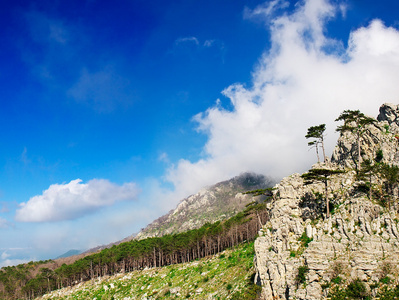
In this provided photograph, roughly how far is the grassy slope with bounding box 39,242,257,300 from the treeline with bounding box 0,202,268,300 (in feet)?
59.4

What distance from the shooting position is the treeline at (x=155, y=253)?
107 metres

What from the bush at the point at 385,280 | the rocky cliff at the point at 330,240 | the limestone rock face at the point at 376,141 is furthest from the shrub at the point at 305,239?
the limestone rock face at the point at 376,141

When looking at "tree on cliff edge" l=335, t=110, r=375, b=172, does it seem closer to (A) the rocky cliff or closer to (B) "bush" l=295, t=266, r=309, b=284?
(A) the rocky cliff

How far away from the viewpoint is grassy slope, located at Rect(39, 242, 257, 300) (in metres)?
48.9

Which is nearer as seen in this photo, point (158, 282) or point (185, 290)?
point (185, 290)

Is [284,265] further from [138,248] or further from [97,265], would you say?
[97,265]

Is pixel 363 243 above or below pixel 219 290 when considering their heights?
above

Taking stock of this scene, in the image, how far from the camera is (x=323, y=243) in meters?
35.6

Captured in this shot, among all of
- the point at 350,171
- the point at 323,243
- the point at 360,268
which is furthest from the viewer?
the point at 350,171

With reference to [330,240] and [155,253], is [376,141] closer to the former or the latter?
[330,240]

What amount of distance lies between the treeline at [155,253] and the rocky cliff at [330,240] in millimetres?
50411

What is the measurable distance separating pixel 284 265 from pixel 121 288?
6711 centimetres

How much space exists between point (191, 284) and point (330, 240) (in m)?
38.6

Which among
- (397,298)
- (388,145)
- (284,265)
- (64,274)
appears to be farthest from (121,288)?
(388,145)
